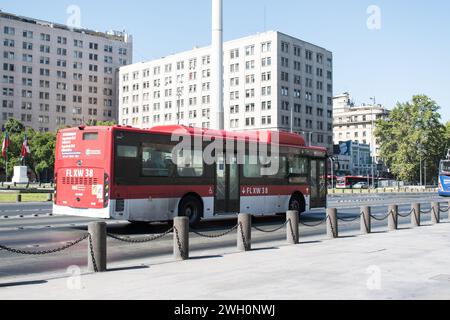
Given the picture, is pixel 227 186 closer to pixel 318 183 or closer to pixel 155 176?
pixel 155 176

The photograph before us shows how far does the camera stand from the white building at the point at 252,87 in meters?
104

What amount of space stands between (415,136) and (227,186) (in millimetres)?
88394

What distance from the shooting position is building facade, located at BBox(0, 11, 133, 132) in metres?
122

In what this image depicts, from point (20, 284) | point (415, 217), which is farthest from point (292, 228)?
point (415, 217)

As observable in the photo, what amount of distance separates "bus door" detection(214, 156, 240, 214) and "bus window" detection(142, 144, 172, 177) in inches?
87.4

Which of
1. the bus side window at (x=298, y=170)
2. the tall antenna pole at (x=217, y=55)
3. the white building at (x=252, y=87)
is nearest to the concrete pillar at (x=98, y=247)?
the bus side window at (x=298, y=170)

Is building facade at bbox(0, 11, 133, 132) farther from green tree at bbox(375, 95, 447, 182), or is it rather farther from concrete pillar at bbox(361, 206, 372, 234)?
concrete pillar at bbox(361, 206, 372, 234)

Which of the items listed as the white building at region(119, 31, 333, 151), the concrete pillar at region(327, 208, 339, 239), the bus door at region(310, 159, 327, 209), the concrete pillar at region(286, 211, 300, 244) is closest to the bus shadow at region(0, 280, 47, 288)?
the concrete pillar at region(286, 211, 300, 244)

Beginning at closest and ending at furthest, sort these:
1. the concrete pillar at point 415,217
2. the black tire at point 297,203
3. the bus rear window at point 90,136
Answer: the bus rear window at point 90,136
the concrete pillar at point 415,217
the black tire at point 297,203

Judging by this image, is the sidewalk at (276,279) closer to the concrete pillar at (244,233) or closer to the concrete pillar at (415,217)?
the concrete pillar at (244,233)

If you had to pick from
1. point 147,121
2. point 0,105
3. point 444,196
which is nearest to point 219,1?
point 444,196

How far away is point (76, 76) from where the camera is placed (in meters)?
132

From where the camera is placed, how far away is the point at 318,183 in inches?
909

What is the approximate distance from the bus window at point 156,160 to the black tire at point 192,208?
1.21m
